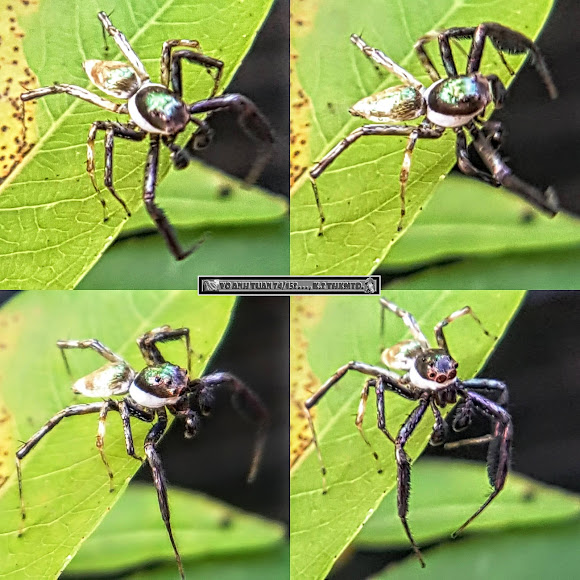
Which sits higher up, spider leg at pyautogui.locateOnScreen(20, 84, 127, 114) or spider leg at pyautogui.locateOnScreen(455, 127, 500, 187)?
spider leg at pyautogui.locateOnScreen(20, 84, 127, 114)

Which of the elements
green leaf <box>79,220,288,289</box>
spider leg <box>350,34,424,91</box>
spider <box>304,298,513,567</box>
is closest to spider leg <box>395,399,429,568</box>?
spider <box>304,298,513,567</box>

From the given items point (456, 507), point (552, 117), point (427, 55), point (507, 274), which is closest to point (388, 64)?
point (427, 55)

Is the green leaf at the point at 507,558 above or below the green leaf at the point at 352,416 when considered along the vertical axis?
below

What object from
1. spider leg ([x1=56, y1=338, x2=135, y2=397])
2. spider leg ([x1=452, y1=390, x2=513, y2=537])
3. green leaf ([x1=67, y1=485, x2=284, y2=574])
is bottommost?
green leaf ([x1=67, y1=485, x2=284, y2=574])

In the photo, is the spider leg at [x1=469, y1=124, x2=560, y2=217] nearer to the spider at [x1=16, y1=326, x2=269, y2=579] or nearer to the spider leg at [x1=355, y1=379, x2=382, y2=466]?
the spider leg at [x1=355, y1=379, x2=382, y2=466]

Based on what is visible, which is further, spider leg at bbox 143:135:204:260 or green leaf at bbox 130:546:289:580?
green leaf at bbox 130:546:289:580

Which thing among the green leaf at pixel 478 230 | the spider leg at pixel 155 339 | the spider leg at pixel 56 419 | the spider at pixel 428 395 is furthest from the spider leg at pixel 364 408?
the spider leg at pixel 56 419

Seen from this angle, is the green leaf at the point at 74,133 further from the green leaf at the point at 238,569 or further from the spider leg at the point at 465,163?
the green leaf at the point at 238,569
